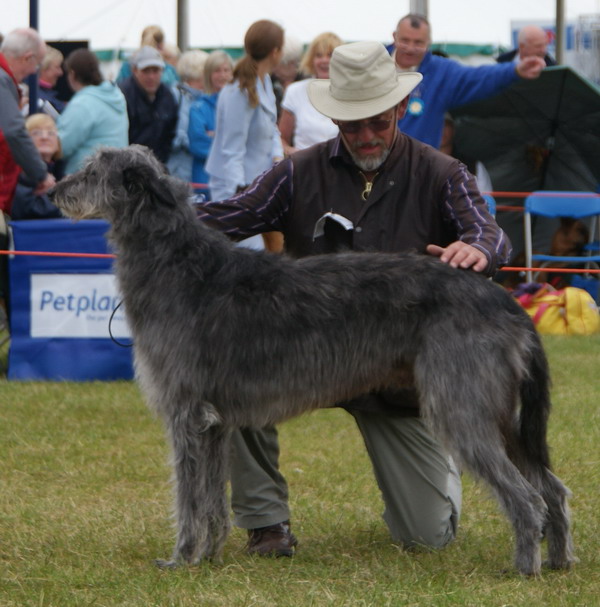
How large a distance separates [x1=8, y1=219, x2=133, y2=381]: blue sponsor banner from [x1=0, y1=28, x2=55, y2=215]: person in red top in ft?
1.10

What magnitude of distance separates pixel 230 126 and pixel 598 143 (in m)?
5.27

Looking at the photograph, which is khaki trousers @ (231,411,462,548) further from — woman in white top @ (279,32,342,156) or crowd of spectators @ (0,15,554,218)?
woman in white top @ (279,32,342,156)

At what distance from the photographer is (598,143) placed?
12.0 meters

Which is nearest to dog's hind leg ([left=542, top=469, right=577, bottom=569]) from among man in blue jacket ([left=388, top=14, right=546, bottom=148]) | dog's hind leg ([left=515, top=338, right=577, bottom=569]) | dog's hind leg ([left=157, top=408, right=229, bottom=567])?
dog's hind leg ([left=515, top=338, right=577, bottom=569])

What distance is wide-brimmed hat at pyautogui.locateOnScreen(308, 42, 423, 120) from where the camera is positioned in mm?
4512

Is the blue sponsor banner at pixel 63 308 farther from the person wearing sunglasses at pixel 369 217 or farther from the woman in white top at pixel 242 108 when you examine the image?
the person wearing sunglasses at pixel 369 217

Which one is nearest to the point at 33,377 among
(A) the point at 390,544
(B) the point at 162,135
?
(B) the point at 162,135

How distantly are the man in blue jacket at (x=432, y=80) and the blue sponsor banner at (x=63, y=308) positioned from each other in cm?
243

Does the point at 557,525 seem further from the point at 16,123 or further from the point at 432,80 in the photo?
the point at 16,123

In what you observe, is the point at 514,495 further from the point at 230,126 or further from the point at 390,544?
the point at 230,126

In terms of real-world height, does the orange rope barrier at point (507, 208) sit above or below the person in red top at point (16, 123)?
below

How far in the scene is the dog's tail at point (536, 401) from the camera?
164 inches

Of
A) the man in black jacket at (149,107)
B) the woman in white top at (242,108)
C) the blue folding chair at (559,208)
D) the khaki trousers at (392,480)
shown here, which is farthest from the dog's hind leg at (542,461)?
the blue folding chair at (559,208)

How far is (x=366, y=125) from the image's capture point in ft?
14.9
